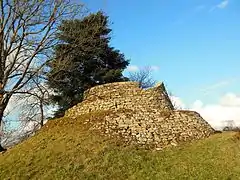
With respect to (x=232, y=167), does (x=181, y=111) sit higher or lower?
higher

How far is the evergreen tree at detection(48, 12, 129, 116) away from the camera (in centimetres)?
2245

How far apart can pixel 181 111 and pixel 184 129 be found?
68.4 inches

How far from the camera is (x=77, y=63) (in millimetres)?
23156

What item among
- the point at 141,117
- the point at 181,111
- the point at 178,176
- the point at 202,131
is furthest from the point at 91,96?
the point at 178,176

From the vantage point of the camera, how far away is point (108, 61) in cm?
2547

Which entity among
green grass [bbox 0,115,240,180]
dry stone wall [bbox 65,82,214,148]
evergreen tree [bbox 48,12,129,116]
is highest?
evergreen tree [bbox 48,12,129,116]

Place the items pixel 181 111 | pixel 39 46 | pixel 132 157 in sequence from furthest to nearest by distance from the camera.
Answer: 1. pixel 39 46
2. pixel 181 111
3. pixel 132 157

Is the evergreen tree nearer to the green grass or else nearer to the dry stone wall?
Result: the dry stone wall

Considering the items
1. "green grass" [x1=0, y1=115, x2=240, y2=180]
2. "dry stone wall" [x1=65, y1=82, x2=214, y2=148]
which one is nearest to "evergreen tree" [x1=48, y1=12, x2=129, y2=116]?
"dry stone wall" [x1=65, y1=82, x2=214, y2=148]

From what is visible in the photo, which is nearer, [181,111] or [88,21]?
[181,111]

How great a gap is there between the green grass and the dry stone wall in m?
0.77

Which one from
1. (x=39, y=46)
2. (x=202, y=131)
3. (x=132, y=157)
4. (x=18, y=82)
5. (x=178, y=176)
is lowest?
(x=178, y=176)

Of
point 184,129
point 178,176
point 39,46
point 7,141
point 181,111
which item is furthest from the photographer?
point 7,141

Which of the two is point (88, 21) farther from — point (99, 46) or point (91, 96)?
point (91, 96)
